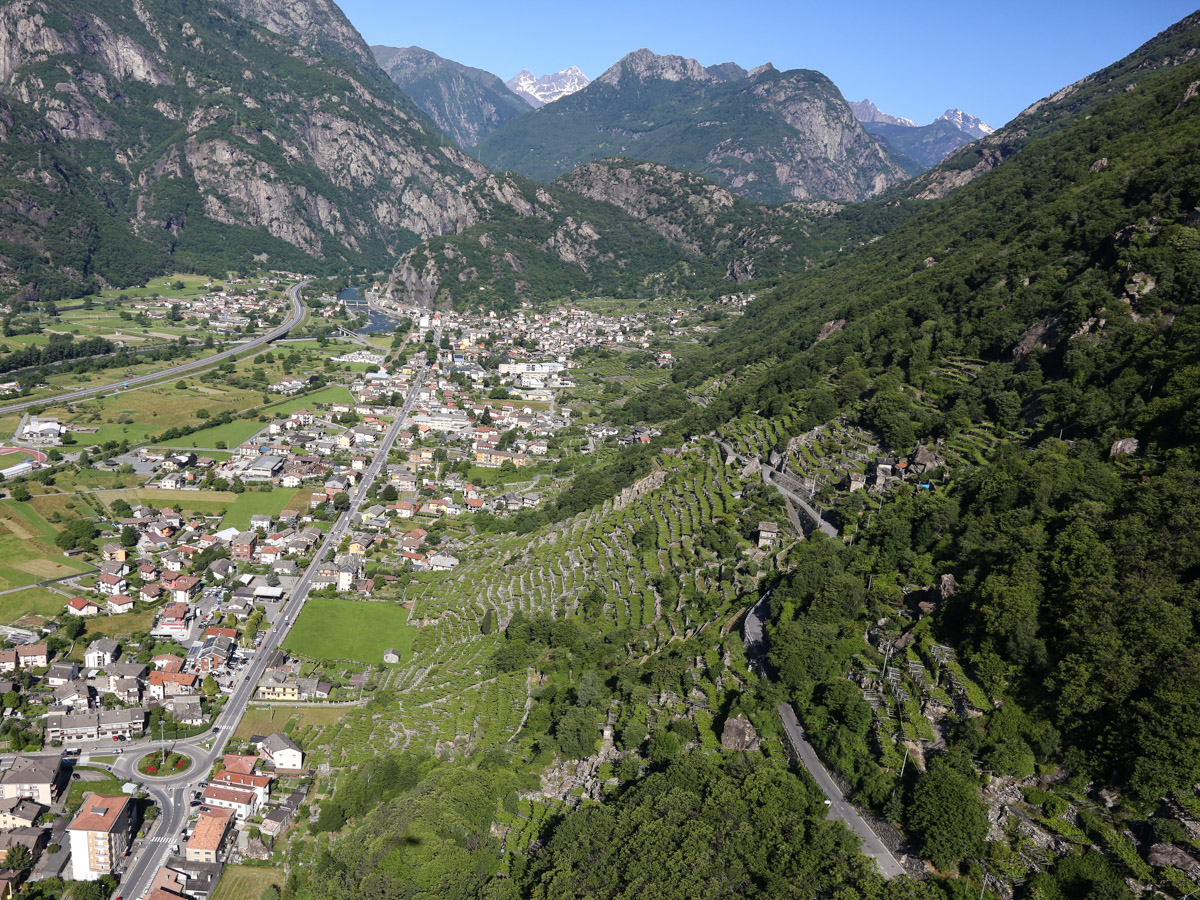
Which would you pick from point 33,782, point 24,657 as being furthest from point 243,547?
point 33,782

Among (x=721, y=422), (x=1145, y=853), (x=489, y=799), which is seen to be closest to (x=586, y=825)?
(x=489, y=799)

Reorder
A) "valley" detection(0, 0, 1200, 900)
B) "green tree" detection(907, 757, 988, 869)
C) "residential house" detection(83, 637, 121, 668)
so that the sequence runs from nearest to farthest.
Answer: "green tree" detection(907, 757, 988, 869), "valley" detection(0, 0, 1200, 900), "residential house" detection(83, 637, 121, 668)

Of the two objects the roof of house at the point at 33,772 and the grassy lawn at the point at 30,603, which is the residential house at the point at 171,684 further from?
the grassy lawn at the point at 30,603

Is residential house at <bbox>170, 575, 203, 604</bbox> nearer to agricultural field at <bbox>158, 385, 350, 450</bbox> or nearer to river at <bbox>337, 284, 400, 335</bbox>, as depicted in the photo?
agricultural field at <bbox>158, 385, 350, 450</bbox>

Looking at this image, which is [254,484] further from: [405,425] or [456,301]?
[456,301]

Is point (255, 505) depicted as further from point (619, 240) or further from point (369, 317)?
point (619, 240)

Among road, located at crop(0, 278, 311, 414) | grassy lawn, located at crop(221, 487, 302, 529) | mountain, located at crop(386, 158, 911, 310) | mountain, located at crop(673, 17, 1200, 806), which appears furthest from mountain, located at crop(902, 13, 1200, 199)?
road, located at crop(0, 278, 311, 414)
